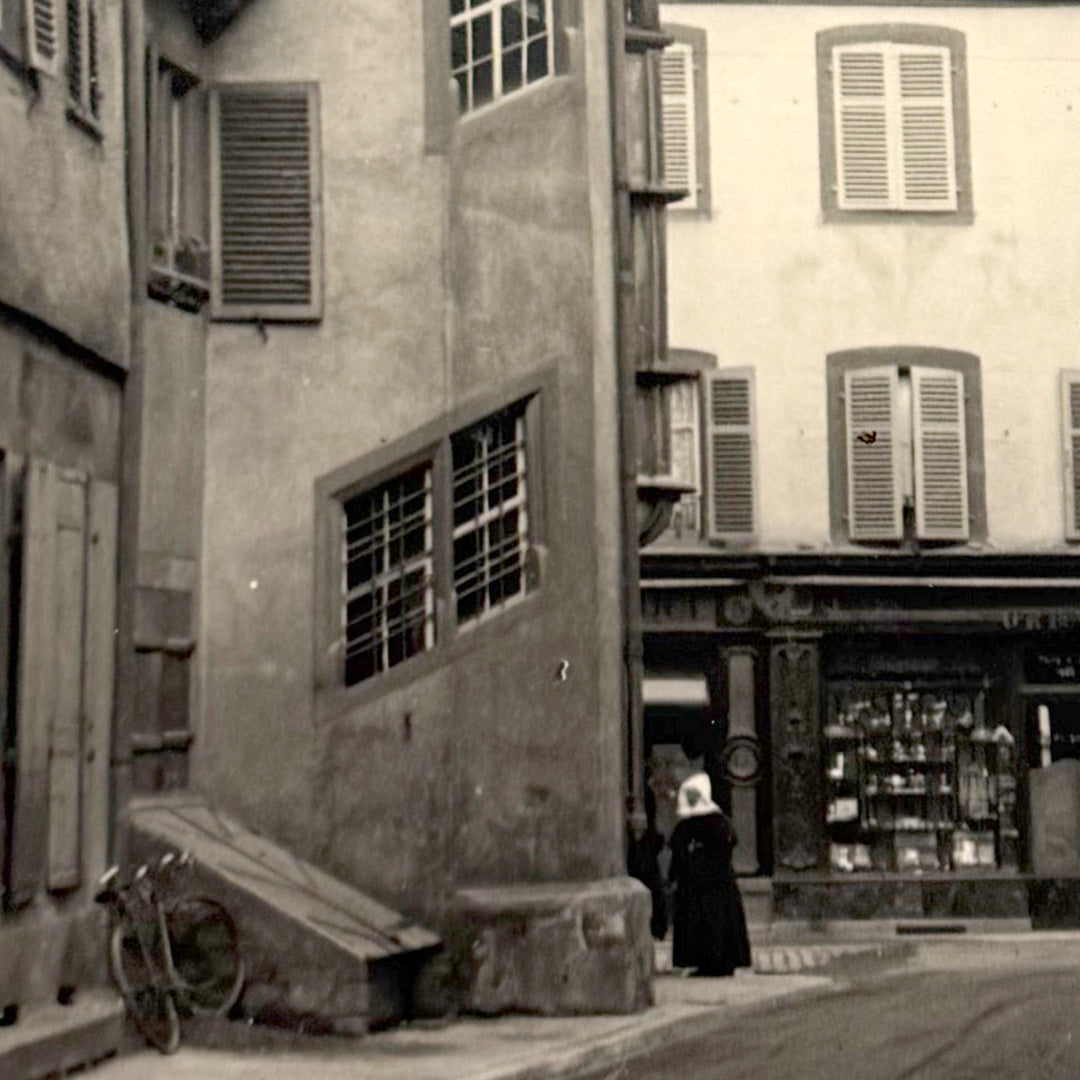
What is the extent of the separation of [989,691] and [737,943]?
772 cm

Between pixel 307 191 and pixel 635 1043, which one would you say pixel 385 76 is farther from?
pixel 635 1043

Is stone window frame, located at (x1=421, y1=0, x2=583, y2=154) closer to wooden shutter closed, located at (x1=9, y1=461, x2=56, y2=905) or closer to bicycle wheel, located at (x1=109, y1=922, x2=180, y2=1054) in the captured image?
wooden shutter closed, located at (x1=9, y1=461, x2=56, y2=905)

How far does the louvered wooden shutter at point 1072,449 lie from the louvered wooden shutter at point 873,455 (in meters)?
1.71

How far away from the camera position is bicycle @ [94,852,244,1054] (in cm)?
1243

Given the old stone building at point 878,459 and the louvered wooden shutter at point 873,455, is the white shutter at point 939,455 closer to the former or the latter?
the old stone building at point 878,459

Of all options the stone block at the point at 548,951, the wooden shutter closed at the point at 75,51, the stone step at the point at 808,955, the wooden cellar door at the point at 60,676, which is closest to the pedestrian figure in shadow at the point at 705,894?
the stone step at the point at 808,955

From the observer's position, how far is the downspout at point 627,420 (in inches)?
627

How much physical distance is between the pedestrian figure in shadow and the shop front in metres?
5.85

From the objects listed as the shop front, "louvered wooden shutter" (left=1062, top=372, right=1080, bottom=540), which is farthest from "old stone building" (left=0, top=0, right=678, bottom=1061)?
"louvered wooden shutter" (left=1062, top=372, right=1080, bottom=540)

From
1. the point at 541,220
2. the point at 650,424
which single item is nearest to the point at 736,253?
the point at 650,424

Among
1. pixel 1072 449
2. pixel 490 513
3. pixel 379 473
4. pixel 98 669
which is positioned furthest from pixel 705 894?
pixel 1072 449

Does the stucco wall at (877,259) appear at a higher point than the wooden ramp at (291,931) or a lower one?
higher

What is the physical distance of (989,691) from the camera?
82.1 feet

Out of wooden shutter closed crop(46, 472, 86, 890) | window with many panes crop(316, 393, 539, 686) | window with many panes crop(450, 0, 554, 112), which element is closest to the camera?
wooden shutter closed crop(46, 472, 86, 890)
